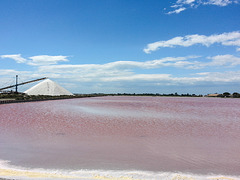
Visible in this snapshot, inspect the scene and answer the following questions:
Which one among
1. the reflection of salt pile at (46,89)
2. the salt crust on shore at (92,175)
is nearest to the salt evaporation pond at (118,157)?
the salt crust on shore at (92,175)

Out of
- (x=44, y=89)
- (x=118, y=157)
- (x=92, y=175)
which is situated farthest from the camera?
(x=44, y=89)

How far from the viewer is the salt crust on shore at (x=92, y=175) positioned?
4703 mm

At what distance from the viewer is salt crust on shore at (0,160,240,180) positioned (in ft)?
15.4

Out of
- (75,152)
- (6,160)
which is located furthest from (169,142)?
(6,160)

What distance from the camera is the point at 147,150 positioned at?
7648 millimetres

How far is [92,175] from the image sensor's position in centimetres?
497

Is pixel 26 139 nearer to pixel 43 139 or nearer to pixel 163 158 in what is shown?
pixel 43 139

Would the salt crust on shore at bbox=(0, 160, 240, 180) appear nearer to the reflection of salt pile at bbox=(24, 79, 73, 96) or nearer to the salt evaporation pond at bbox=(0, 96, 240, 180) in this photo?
the salt evaporation pond at bbox=(0, 96, 240, 180)

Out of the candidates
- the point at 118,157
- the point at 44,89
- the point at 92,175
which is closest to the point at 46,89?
the point at 44,89

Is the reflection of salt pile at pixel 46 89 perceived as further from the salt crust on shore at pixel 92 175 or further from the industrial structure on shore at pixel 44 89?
the salt crust on shore at pixel 92 175

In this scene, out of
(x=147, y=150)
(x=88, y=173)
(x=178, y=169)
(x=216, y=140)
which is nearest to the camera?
(x=88, y=173)

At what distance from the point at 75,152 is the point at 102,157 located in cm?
112

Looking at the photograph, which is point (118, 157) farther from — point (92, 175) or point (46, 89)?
point (46, 89)

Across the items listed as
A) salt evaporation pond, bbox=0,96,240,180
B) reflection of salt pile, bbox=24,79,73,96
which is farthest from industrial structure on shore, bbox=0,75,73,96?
salt evaporation pond, bbox=0,96,240,180
